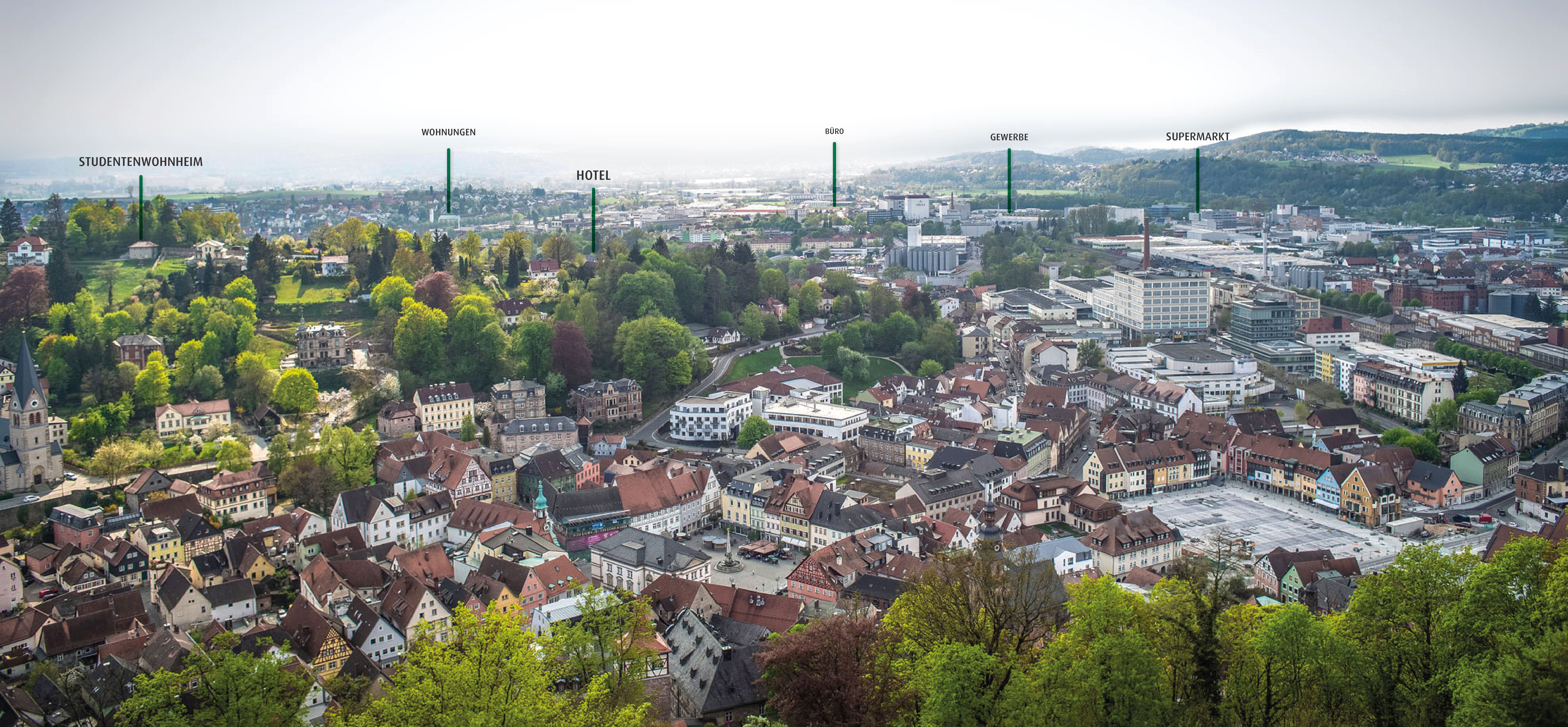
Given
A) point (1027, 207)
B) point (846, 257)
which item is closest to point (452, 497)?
point (846, 257)

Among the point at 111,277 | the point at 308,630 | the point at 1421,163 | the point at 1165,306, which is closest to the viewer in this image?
the point at 308,630

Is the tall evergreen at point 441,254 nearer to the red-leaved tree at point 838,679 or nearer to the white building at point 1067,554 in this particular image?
the white building at point 1067,554

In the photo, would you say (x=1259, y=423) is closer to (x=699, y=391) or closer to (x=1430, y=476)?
(x=1430, y=476)

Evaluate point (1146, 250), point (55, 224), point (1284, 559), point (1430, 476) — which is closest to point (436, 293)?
point (55, 224)

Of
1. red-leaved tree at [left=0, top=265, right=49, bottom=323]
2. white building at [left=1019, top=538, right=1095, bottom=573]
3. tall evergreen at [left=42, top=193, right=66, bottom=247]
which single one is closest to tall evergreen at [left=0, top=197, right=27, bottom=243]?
tall evergreen at [left=42, top=193, right=66, bottom=247]

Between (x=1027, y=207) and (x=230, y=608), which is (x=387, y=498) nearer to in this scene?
(x=230, y=608)

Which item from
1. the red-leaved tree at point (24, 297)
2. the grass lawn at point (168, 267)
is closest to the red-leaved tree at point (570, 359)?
the grass lawn at point (168, 267)

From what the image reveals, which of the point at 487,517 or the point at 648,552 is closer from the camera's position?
the point at 648,552
